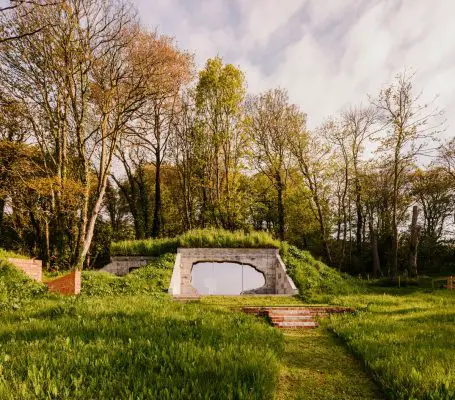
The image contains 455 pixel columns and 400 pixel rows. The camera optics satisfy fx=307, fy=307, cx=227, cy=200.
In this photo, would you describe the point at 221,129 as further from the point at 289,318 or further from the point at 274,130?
the point at 289,318

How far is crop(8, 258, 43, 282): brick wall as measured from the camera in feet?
36.9

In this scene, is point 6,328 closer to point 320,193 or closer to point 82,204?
point 82,204

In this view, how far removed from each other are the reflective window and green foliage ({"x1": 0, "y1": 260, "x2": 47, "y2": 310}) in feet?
30.3

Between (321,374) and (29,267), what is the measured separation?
11.1 metres

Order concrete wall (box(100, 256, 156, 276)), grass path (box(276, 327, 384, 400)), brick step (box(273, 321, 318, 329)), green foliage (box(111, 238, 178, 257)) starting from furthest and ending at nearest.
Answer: green foliage (box(111, 238, 178, 257)) → concrete wall (box(100, 256, 156, 276)) → brick step (box(273, 321, 318, 329)) → grass path (box(276, 327, 384, 400))

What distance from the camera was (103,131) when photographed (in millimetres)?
18500

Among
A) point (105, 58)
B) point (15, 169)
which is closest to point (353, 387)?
point (105, 58)

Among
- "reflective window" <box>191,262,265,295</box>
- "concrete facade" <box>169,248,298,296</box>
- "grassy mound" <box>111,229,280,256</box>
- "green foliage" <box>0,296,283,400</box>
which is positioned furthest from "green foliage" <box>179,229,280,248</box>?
"green foliage" <box>0,296,283,400</box>

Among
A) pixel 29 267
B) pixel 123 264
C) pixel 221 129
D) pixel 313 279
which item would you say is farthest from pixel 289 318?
pixel 221 129

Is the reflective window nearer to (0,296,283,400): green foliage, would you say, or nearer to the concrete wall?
the concrete wall

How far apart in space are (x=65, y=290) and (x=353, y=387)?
33.1 feet

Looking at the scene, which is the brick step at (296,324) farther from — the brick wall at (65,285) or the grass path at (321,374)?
the brick wall at (65,285)

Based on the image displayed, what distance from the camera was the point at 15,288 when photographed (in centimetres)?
988

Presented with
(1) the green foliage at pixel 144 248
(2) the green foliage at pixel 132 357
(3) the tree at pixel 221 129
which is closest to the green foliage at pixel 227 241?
(1) the green foliage at pixel 144 248
